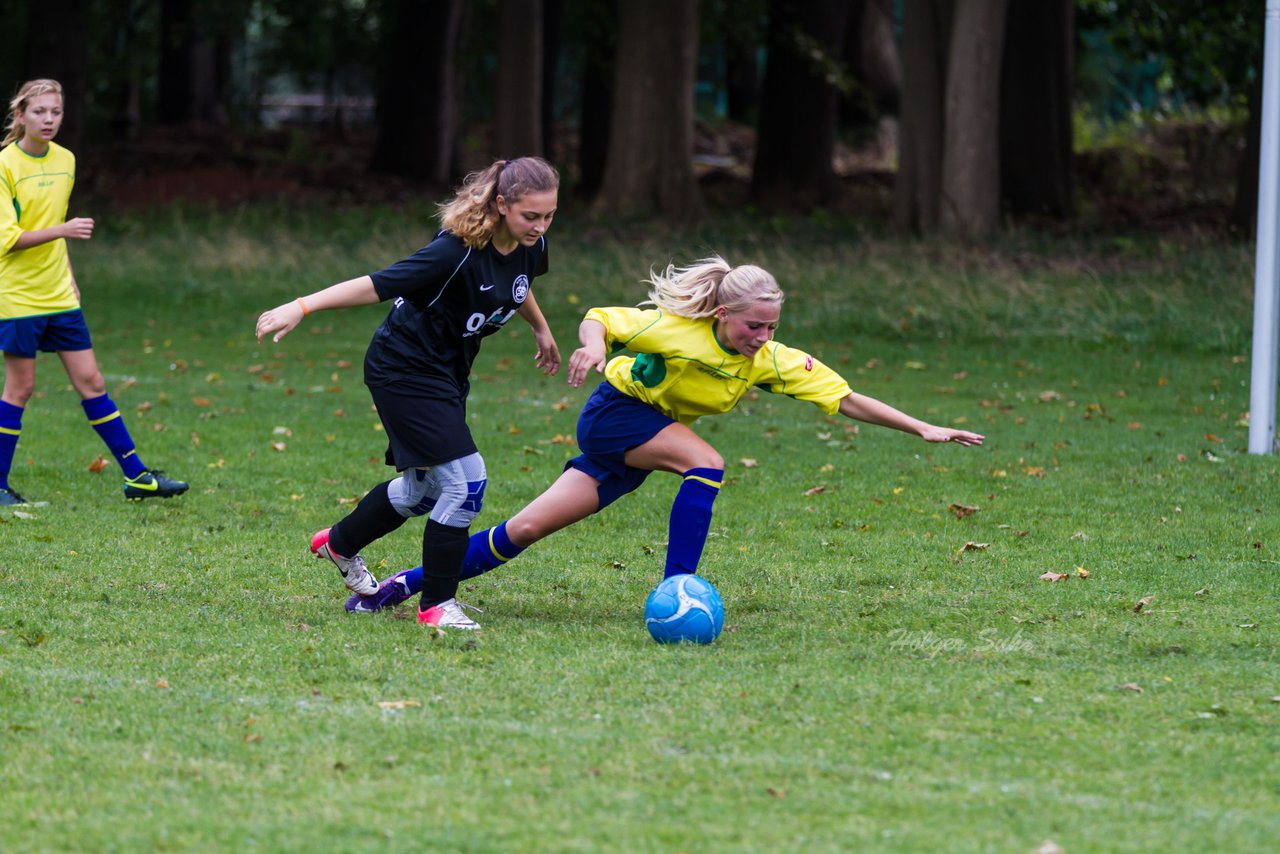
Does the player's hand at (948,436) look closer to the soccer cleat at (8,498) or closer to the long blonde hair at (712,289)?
the long blonde hair at (712,289)

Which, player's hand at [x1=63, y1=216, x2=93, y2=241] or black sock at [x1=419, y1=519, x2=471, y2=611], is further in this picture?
player's hand at [x1=63, y1=216, x2=93, y2=241]

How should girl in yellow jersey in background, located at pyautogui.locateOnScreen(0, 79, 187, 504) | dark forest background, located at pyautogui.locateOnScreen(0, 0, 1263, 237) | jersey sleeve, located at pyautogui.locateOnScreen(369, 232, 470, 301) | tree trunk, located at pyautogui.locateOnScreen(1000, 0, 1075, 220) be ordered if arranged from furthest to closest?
1. tree trunk, located at pyautogui.locateOnScreen(1000, 0, 1075, 220)
2. dark forest background, located at pyautogui.locateOnScreen(0, 0, 1263, 237)
3. girl in yellow jersey in background, located at pyautogui.locateOnScreen(0, 79, 187, 504)
4. jersey sleeve, located at pyautogui.locateOnScreen(369, 232, 470, 301)

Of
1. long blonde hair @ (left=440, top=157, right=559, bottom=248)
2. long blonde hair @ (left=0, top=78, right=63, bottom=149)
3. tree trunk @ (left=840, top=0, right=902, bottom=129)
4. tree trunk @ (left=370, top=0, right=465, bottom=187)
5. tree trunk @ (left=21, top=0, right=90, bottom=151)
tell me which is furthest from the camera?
tree trunk @ (left=840, top=0, right=902, bottom=129)

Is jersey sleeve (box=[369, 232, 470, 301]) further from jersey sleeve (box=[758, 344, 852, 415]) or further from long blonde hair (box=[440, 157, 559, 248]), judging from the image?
jersey sleeve (box=[758, 344, 852, 415])

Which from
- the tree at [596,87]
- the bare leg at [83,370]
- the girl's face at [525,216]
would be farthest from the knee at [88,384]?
the tree at [596,87]

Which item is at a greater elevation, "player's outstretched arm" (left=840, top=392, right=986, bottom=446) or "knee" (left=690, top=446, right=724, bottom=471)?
"player's outstretched arm" (left=840, top=392, right=986, bottom=446)

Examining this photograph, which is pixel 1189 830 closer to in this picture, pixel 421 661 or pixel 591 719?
pixel 591 719

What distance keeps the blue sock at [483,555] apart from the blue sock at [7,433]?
333 centimetres

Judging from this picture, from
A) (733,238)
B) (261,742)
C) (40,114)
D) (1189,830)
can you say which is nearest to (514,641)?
(261,742)

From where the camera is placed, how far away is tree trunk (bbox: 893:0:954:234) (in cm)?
2164

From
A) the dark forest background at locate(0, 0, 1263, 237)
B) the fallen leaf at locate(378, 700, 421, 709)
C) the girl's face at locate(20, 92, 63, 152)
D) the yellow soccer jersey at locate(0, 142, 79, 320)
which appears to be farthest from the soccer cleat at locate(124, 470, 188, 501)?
the dark forest background at locate(0, 0, 1263, 237)

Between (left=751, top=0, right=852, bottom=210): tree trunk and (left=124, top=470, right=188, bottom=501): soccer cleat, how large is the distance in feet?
63.9

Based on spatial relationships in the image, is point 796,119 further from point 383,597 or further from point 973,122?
point 383,597

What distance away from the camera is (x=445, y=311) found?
19.9ft
